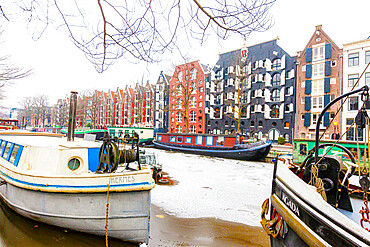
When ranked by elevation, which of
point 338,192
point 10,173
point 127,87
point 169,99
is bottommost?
point 10,173

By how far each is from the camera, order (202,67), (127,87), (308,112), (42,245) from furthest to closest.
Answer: (127,87)
(202,67)
(308,112)
(42,245)

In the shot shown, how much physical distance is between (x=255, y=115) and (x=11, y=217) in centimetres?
2879

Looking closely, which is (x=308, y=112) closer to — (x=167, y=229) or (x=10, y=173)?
(x=167, y=229)

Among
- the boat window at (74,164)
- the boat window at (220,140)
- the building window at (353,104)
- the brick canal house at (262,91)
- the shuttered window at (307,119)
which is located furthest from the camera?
the brick canal house at (262,91)

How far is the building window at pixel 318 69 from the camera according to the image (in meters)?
25.3

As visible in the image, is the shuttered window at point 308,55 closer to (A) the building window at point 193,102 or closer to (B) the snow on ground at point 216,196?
(A) the building window at point 193,102

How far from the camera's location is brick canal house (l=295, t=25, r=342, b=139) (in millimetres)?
24422

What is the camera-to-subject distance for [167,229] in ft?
18.7

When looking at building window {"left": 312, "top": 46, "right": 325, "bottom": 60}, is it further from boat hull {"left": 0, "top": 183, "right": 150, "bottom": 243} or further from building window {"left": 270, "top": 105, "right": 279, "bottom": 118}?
boat hull {"left": 0, "top": 183, "right": 150, "bottom": 243}

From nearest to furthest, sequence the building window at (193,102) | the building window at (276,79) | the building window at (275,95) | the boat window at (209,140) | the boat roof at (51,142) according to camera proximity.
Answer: the boat roof at (51,142), the boat window at (209,140), the building window at (275,95), the building window at (276,79), the building window at (193,102)

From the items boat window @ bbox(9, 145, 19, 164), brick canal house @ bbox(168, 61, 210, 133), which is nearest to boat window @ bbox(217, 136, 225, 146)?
brick canal house @ bbox(168, 61, 210, 133)

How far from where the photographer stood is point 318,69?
25.6 metres

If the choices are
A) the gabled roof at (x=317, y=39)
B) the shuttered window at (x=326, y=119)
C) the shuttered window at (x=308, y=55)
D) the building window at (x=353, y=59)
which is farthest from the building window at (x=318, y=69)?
the shuttered window at (x=326, y=119)

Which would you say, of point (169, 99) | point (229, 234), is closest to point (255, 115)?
point (169, 99)
